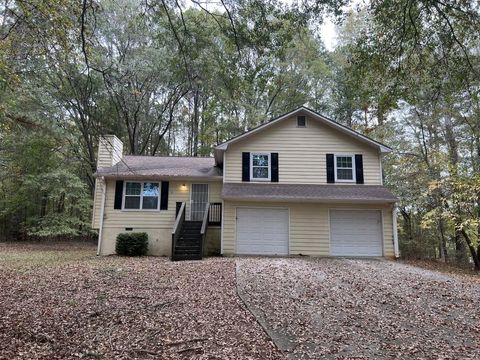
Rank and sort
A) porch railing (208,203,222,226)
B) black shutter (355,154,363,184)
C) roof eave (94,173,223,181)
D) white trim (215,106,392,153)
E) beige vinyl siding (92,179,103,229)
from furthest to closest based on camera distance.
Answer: beige vinyl siding (92,179,103,229) < porch railing (208,203,222,226) < roof eave (94,173,223,181) < black shutter (355,154,363,184) < white trim (215,106,392,153)

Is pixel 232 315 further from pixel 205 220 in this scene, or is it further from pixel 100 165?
pixel 100 165

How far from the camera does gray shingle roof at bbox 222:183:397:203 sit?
39.7 ft

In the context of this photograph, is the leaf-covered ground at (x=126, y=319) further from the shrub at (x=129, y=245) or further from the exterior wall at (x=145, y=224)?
the exterior wall at (x=145, y=224)

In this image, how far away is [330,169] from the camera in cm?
1340

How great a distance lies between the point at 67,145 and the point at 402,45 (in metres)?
19.5

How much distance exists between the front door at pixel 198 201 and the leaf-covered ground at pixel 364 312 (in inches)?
217

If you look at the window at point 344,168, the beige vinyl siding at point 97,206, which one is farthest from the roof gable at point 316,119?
the beige vinyl siding at point 97,206

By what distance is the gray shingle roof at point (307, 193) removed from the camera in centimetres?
1209

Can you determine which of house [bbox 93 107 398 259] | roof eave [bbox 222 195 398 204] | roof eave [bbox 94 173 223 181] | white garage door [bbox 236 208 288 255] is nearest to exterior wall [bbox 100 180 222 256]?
house [bbox 93 107 398 259]

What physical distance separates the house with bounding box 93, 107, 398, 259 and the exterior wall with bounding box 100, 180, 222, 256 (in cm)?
4

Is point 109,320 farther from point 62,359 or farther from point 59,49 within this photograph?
point 59,49

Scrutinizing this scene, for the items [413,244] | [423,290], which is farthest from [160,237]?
[413,244]

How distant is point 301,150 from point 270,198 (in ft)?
9.15

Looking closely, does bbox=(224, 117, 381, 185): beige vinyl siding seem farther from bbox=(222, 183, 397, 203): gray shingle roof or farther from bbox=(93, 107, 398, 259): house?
bbox=(222, 183, 397, 203): gray shingle roof
